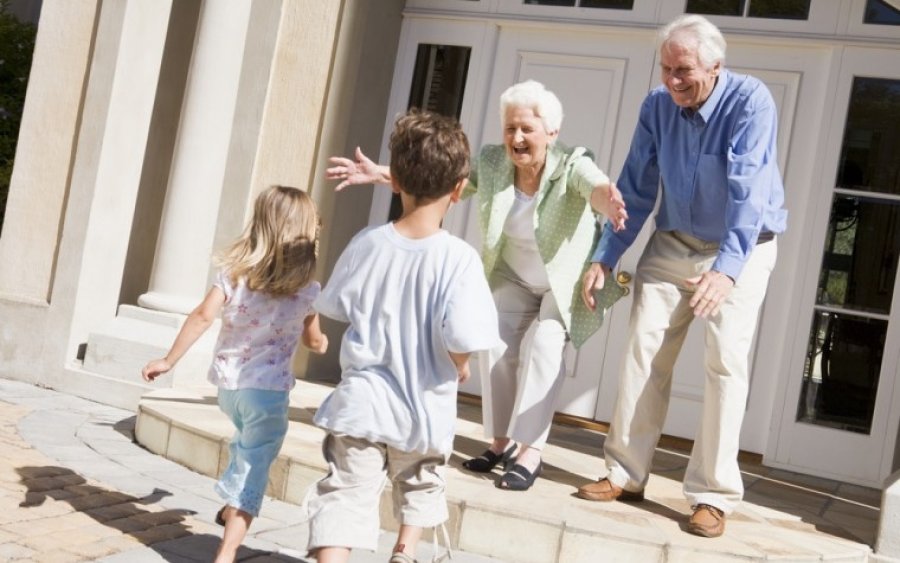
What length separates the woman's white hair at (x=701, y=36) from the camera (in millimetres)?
3969

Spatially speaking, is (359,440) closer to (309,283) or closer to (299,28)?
(309,283)

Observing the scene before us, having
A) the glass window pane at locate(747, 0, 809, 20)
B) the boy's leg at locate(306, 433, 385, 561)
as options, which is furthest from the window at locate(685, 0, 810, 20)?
the boy's leg at locate(306, 433, 385, 561)

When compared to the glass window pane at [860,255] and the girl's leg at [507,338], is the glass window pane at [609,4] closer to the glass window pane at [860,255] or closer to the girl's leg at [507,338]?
the glass window pane at [860,255]

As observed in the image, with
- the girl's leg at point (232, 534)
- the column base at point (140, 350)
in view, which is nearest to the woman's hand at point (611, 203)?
the girl's leg at point (232, 534)

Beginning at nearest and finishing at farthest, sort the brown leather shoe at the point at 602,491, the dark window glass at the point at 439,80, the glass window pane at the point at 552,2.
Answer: the brown leather shoe at the point at 602,491 → the glass window pane at the point at 552,2 → the dark window glass at the point at 439,80

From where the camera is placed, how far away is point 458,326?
10.2 feet

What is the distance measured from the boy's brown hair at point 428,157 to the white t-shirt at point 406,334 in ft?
0.48

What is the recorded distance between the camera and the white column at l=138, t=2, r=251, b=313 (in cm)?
650

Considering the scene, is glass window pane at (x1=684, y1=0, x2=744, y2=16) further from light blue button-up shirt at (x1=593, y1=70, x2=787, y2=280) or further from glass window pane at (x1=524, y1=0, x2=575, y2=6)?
light blue button-up shirt at (x1=593, y1=70, x2=787, y2=280)

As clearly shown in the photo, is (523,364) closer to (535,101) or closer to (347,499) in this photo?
(535,101)

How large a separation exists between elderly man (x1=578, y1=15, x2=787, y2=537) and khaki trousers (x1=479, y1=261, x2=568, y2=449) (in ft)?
0.77

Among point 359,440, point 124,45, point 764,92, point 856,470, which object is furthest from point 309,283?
point 856,470

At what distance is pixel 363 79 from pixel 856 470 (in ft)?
11.9

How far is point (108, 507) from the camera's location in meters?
3.99
